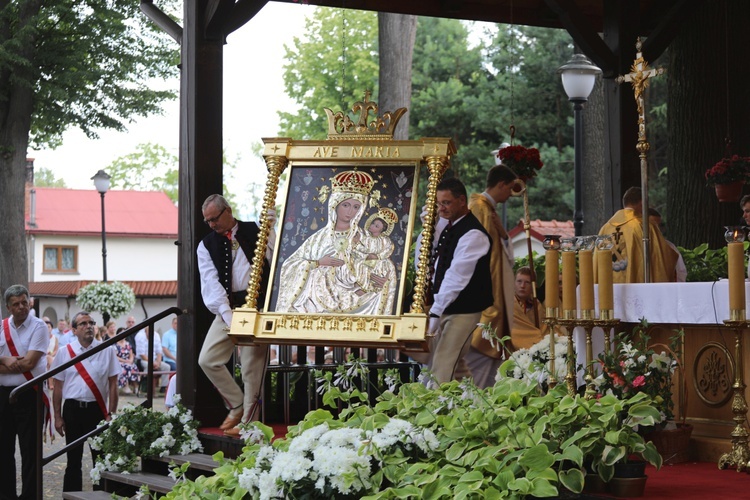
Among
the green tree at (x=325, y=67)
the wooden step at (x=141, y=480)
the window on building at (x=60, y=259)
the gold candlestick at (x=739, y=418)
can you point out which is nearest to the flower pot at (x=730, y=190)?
the gold candlestick at (x=739, y=418)

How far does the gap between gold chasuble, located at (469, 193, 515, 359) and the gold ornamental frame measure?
26.5 inches

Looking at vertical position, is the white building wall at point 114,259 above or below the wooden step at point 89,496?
above

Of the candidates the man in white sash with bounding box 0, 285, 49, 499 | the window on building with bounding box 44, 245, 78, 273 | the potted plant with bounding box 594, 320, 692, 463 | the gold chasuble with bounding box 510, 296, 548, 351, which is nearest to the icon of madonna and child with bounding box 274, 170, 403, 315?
the gold chasuble with bounding box 510, 296, 548, 351

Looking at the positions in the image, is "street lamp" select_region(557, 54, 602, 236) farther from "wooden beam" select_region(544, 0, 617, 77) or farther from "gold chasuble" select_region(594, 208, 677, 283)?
"gold chasuble" select_region(594, 208, 677, 283)

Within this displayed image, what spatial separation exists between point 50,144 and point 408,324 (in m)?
17.1

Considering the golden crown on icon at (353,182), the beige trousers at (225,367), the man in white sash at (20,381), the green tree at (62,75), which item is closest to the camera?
the golden crown on icon at (353,182)

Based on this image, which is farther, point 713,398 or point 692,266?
point 692,266

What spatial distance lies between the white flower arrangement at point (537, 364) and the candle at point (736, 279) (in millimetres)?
996

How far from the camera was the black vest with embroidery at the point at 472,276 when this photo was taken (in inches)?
329

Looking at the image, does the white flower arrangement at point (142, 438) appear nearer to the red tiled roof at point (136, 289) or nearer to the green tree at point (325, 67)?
the green tree at point (325, 67)

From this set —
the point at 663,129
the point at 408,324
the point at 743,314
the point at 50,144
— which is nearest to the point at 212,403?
the point at 408,324

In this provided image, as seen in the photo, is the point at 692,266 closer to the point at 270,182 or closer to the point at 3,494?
the point at 270,182

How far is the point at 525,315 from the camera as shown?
33.3ft

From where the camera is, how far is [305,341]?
8398mm
